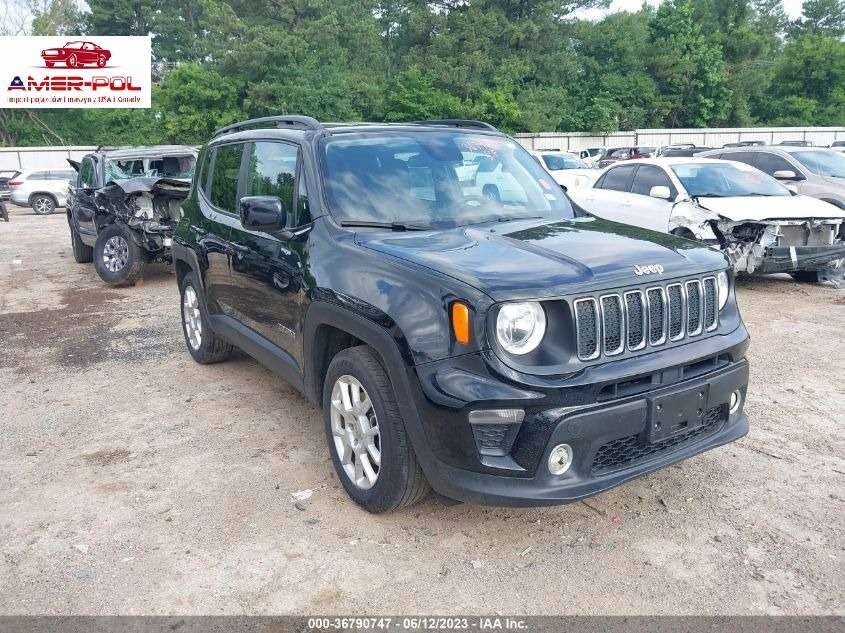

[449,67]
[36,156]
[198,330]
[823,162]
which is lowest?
[198,330]

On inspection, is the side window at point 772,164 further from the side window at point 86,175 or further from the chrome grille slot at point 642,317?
the side window at point 86,175

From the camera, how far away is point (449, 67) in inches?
1638

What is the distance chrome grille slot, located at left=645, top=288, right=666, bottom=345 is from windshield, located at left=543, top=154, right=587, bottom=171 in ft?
59.4

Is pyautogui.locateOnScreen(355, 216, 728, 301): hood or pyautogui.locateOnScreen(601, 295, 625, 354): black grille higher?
pyautogui.locateOnScreen(355, 216, 728, 301): hood

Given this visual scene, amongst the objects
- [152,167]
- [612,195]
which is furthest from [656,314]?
[152,167]

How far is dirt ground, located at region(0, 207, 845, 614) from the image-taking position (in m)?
2.93

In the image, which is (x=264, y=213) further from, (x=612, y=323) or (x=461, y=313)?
(x=612, y=323)

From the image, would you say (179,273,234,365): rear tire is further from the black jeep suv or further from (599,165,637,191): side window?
(599,165,637,191): side window

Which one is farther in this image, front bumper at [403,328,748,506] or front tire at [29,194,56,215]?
front tire at [29,194,56,215]

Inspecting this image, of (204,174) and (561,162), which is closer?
(204,174)

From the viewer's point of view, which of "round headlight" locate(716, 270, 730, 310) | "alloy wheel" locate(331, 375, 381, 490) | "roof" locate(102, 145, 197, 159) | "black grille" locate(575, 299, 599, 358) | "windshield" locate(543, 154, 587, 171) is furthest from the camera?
"windshield" locate(543, 154, 587, 171)

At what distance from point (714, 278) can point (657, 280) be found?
48 cm

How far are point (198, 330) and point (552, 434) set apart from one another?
407 centimetres

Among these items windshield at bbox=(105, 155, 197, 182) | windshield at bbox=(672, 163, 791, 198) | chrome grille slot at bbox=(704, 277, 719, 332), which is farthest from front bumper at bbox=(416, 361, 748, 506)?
windshield at bbox=(105, 155, 197, 182)
